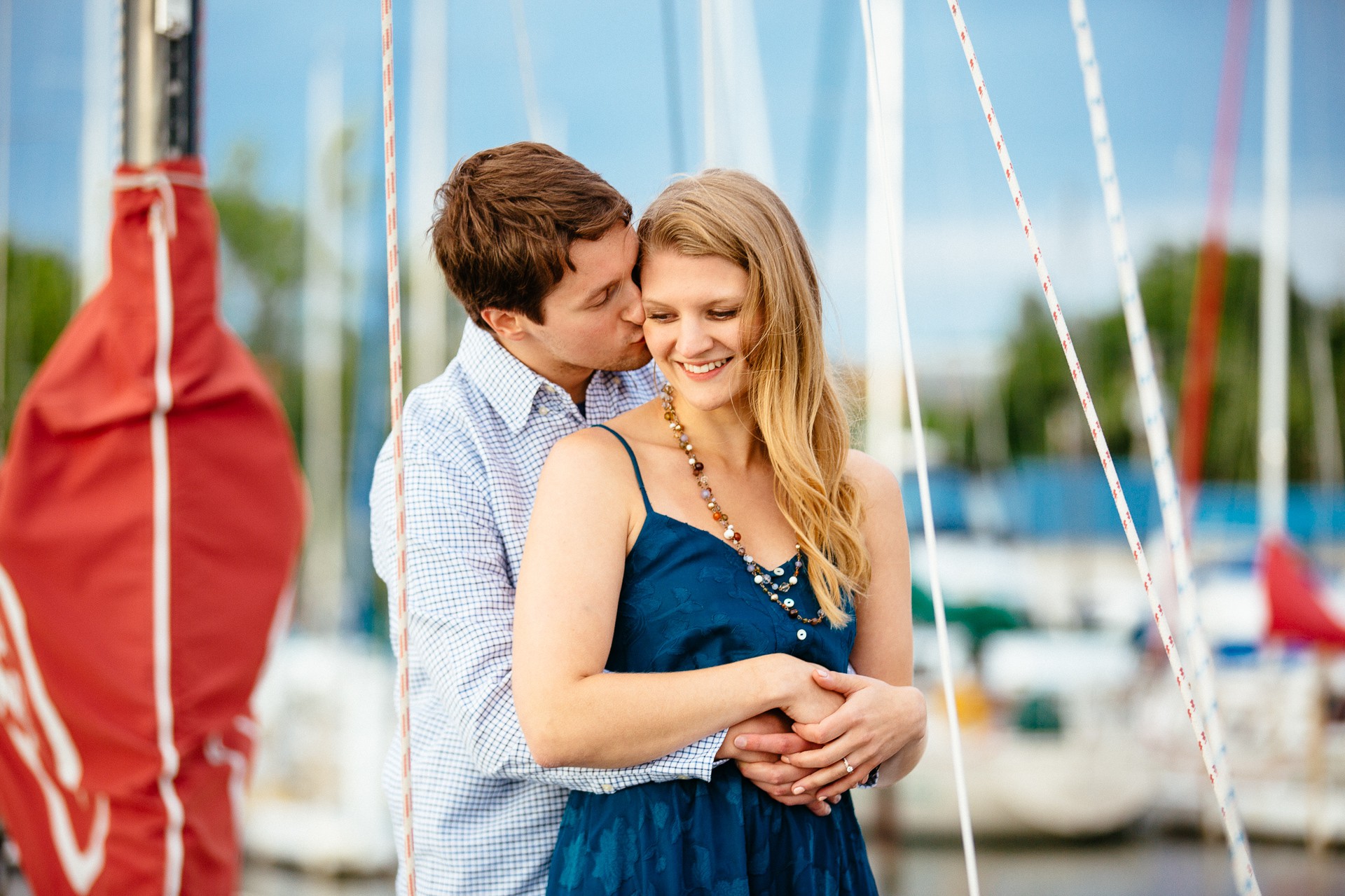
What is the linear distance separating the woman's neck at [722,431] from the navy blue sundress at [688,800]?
134 mm

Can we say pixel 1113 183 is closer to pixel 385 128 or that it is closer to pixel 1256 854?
pixel 385 128

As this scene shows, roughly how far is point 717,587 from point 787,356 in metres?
0.31

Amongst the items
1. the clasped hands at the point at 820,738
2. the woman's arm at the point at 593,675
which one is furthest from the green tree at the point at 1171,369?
the woman's arm at the point at 593,675

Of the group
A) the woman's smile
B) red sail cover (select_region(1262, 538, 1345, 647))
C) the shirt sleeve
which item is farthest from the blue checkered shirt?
red sail cover (select_region(1262, 538, 1345, 647))

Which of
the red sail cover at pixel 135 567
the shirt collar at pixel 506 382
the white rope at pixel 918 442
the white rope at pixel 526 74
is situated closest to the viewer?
the white rope at pixel 918 442

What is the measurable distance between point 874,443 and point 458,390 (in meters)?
6.57

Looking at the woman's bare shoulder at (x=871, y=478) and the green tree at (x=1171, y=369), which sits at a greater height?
the green tree at (x=1171, y=369)

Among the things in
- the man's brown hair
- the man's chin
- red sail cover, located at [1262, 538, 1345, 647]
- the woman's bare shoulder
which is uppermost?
the man's brown hair

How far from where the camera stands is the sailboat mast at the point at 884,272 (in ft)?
21.7

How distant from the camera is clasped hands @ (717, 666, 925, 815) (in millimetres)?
1390

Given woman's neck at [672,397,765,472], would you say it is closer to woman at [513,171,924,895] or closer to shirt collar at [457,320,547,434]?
woman at [513,171,924,895]

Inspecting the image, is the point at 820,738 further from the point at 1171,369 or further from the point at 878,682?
the point at 1171,369

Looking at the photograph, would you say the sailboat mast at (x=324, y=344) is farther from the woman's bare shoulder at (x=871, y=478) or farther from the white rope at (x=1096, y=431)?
the white rope at (x=1096, y=431)

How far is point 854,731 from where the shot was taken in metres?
1.40
